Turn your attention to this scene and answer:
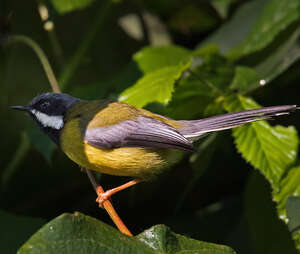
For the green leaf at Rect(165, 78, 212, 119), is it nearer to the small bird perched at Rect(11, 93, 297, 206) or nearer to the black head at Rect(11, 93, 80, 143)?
the small bird perched at Rect(11, 93, 297, 206)

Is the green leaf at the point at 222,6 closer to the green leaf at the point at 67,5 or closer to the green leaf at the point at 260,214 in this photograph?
the green leaf at the point at 67,5

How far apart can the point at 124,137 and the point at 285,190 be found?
935mm

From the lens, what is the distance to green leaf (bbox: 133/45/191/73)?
11.6 feet

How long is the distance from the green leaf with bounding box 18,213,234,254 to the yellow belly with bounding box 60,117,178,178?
35.2 inches

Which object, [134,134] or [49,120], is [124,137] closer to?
[134,134]

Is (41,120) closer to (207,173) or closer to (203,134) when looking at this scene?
(203,134)

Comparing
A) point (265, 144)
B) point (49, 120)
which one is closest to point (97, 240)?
point (265, 144)

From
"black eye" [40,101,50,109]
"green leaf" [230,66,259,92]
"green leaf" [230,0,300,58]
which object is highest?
"black eye" [40,101,50,109]

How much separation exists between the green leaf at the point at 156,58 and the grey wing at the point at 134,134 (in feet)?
1.53

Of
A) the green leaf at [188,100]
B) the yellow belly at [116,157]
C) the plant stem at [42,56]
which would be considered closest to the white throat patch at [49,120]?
the yellow belly at [116,157]

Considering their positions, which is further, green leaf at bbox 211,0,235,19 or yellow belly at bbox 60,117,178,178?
green leaf at bbox 211,0,235,19

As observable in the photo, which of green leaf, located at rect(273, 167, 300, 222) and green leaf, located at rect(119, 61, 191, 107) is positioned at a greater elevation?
green leaf, located at rect(119, 61, 191, 107)

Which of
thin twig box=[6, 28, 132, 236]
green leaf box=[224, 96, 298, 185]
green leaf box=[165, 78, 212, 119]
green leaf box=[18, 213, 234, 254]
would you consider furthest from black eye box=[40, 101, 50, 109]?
green leaf box=[18, 213, 234, 254]

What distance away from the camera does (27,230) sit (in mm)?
2992
